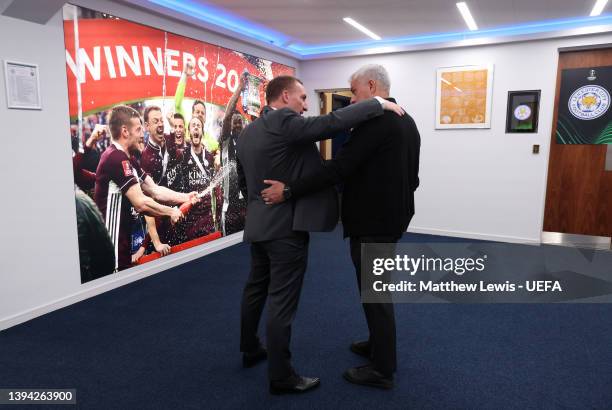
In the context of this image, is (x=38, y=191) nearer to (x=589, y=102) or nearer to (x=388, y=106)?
(x=388, y=106)

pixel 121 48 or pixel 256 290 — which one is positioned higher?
pixel 121 48

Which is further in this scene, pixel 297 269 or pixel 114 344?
pixel 114 344

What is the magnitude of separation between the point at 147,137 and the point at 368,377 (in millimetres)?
2809

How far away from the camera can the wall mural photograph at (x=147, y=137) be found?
3.27 meters

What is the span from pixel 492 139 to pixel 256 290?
160 inches

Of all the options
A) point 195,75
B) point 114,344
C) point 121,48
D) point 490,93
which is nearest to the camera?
point 114,344

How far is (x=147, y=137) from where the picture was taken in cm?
378

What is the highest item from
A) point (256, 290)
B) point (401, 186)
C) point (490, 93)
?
point (490, 93)

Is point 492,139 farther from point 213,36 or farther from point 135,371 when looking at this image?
point 135,371

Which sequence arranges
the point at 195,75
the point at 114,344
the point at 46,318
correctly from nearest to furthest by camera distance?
the point at 114,344
the point at 46,318
the point at 195,75

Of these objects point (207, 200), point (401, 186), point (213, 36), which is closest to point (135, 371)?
point (401, 186)

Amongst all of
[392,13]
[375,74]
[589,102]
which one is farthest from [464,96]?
[375,74]

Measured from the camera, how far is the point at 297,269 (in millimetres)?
2012

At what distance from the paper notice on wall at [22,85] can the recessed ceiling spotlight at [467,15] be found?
3.57 meters
